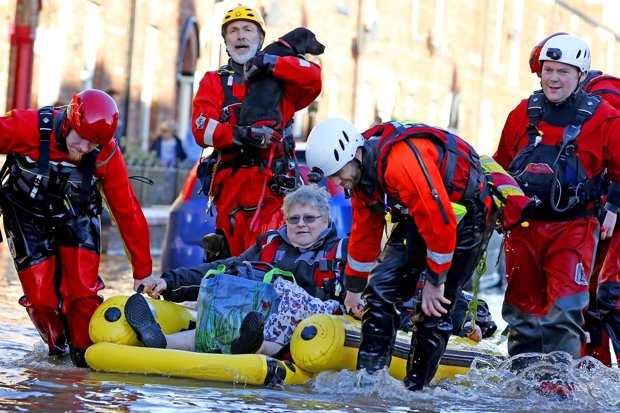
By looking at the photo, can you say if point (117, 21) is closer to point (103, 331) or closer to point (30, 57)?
point (30, 57)

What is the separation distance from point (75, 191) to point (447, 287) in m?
2.28

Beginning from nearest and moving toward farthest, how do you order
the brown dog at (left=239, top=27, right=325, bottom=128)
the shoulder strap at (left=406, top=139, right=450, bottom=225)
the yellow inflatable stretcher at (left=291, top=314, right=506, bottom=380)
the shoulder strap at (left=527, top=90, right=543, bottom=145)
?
1. the shoulder strap at (left=406, top=139, right=450, bottom=225)
2. the yellow inflatable stretcher at (left=291, top=314, right=506, bottom=380)
3. the shoulder strap at (left=527, top=90, right=543, bottom=145)
4. the brown dog at (left=239, top=27, right=325, bottom=128)

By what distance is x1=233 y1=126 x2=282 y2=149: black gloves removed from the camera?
1020cm

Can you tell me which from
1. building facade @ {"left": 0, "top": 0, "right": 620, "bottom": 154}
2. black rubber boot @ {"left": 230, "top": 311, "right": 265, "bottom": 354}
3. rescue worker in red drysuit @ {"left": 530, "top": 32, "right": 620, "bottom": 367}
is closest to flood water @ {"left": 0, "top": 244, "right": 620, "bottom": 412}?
black rubber boot @ {"left": 230, "top": 311, "right": 265, "bottom": 354}

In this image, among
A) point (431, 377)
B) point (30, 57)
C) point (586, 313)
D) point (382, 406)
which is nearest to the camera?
point (382, 406)

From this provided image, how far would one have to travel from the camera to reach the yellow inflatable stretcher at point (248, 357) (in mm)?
8516

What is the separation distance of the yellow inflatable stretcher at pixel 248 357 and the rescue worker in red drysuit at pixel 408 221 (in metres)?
0.22

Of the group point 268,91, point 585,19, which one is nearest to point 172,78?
point 268,91

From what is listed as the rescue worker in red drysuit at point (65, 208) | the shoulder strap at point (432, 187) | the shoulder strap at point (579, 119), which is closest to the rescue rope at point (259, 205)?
the rescue worker in red drysuit at point (65, 208)

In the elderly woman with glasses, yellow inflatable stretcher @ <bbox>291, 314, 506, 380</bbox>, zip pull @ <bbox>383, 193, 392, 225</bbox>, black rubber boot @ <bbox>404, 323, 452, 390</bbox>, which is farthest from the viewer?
the elderly woman with glasses

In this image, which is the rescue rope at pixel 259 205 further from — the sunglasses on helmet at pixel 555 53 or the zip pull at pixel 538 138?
the sunglasses on helmet at pixel 555 53

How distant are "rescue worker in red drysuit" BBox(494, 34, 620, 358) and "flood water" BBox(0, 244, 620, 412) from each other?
1.03 feet

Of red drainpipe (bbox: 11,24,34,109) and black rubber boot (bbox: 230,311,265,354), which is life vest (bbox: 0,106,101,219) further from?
red drainpipe (bbox: 11,24,34,109)

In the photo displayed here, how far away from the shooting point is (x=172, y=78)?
31.1m
